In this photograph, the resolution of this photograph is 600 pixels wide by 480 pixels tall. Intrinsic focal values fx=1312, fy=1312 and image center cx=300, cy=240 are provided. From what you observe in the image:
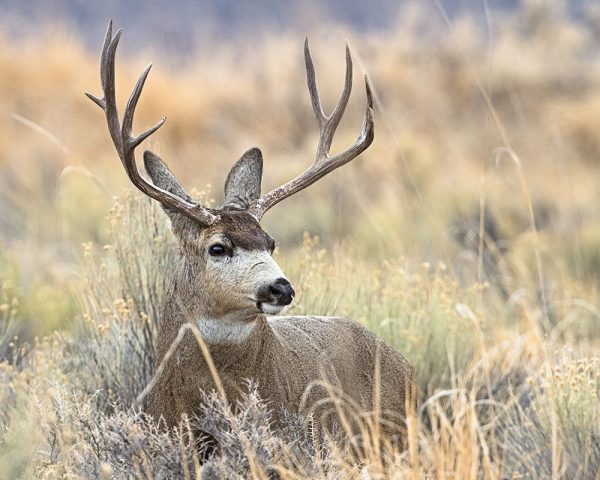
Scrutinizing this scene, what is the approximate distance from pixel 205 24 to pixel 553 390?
40238 millimetres

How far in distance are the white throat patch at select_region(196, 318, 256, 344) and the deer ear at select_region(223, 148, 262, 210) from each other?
709mm

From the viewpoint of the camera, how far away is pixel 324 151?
6012 mm

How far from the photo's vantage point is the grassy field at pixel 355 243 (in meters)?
5.09

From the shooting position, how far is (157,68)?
840 inches

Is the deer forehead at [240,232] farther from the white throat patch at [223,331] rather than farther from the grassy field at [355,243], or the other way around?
the grassy field at [355,243]

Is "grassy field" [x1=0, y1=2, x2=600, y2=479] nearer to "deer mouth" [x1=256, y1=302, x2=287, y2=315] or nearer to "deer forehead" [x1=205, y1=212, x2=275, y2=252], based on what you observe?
"deer mouth" [x1=256, y1=302, x2=287, y2=315]

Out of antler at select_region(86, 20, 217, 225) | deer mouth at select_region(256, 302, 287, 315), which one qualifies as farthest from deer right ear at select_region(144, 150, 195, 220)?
deer mouth at select_region(256, 302, 287, 315)

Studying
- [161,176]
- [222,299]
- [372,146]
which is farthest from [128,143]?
[372,146]

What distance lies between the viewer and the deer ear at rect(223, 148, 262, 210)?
5.94 meters

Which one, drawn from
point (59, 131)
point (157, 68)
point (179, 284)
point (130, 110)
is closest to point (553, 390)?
point (179, 284)

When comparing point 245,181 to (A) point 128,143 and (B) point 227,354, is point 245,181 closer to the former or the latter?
(A) point 128,143

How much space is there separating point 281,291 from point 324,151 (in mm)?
1162

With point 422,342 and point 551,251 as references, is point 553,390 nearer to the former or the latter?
point 422,342

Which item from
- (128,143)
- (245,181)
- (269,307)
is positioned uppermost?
(128,143)
